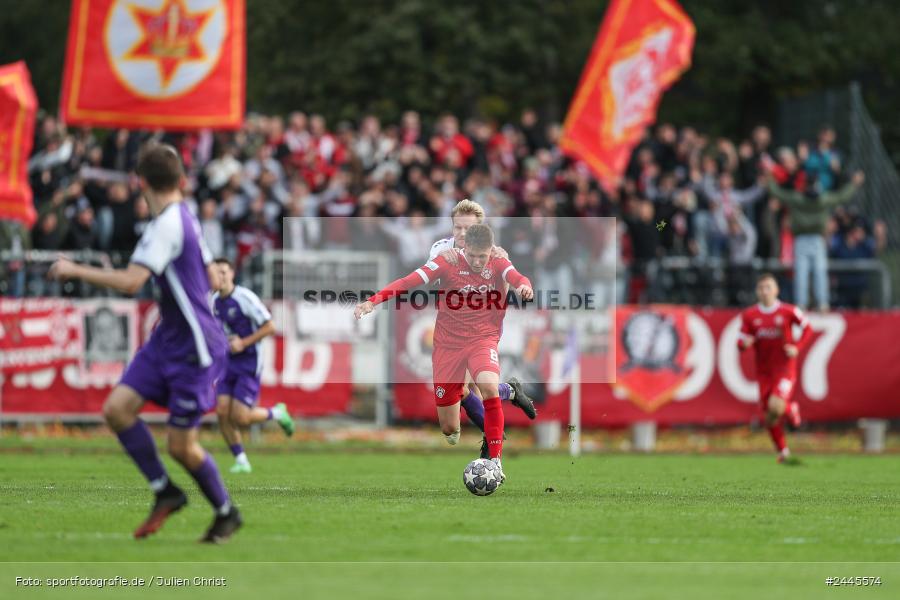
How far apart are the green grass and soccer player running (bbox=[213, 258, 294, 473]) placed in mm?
649

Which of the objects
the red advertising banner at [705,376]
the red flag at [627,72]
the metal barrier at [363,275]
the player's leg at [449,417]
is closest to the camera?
the player's leg at [449,417]

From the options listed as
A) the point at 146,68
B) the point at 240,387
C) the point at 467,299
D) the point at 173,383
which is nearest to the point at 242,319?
the point at 240,387

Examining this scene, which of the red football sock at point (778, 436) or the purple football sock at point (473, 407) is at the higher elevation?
the purple football sock at point (473, 407)

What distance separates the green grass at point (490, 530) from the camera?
8828 millimetres

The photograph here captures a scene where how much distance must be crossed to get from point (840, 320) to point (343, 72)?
16.2 meters

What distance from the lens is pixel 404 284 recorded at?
14078 mm

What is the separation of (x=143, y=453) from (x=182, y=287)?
110cm

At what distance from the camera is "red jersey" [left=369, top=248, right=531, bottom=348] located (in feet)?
48.3

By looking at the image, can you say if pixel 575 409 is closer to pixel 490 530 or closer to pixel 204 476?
pixel 490 530

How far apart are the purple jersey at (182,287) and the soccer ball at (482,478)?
421cm

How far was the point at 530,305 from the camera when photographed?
24.9 metres

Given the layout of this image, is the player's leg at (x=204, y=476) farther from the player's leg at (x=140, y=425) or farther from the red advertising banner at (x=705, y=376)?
the red advertising banner at (x=705, y=376)

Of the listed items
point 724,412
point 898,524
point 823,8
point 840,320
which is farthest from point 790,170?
point 898,524

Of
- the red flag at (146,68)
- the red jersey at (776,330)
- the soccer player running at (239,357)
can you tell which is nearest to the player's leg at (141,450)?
the soccer player running at (239,357)
